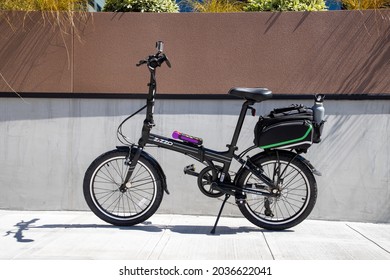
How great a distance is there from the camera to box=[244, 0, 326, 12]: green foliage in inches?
218

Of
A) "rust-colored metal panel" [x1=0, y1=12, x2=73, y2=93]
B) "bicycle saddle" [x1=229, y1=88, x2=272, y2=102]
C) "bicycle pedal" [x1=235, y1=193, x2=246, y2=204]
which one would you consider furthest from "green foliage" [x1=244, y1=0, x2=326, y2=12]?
"bicycle pedal" [x1=235, y1=193, x2=246, y2=204]

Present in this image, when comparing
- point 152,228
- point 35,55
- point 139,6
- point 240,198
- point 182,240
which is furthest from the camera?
point 139,6

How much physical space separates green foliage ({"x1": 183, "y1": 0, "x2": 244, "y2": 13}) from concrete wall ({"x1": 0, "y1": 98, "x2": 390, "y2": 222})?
1.21 m

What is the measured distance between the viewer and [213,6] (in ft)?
19.0

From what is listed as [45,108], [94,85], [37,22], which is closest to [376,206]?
[94,85]

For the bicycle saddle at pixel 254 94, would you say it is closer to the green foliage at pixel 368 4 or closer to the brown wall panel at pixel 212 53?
the brown wall panel at pixel 212 53

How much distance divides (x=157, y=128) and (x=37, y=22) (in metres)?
1.78

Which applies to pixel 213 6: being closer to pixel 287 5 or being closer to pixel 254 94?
pixel 287 5

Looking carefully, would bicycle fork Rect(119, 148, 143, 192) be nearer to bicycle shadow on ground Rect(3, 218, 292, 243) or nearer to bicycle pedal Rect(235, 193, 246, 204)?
bicycle shadow on ground Rect(3, 218, 292, 243)

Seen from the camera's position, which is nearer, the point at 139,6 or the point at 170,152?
the point at 170,152

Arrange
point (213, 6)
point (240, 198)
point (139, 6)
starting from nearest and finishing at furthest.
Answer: point (240, 198), point (139, 6), point (213, 6)

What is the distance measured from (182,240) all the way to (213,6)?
115 inches

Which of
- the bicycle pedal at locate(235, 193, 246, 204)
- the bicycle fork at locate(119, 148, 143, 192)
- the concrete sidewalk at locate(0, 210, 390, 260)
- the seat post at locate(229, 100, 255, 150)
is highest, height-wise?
the seat post at locate(229, 100, 255, 150)

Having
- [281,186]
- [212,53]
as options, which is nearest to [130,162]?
[281,186]
